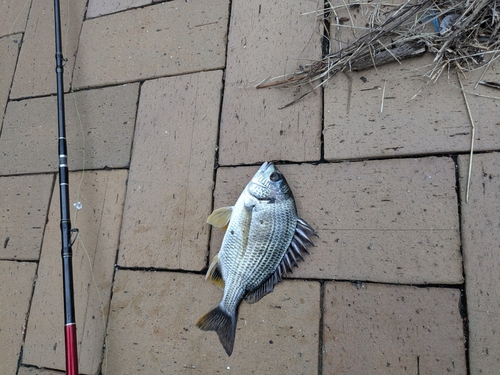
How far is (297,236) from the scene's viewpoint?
2227 mm

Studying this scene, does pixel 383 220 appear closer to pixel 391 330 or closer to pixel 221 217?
pixel 391 330

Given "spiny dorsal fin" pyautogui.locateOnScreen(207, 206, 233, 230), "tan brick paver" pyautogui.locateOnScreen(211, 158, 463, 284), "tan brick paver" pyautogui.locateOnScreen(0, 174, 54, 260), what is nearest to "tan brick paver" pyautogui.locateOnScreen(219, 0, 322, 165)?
"tan brick paver" pyautogui.locateOnScreen(211, 158, 463, 284)

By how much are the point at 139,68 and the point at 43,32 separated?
1.22 metres

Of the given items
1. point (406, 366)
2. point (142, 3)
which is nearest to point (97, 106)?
point (142, 3)

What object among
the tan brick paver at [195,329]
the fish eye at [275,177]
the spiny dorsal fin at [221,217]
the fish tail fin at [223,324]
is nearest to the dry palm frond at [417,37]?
the fish eye at [275,177]

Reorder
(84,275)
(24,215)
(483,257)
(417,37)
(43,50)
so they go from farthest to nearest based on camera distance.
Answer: (43,50) < (24,215) < (84,275) < (417,37) < (483,257)

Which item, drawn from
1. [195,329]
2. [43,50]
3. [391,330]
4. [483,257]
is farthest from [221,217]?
[43,50]

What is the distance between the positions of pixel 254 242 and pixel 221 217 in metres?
0.27

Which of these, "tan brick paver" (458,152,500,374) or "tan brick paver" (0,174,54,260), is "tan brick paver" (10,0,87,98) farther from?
"tan brick paver" (458,152,500,374)

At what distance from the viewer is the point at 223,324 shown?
7.27 ft

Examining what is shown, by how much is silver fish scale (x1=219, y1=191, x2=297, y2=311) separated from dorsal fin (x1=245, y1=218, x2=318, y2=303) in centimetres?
3

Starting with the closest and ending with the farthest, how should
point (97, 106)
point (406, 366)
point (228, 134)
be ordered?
1. point (406, 366)
2. point (228, 134)
3. point (97, 106)

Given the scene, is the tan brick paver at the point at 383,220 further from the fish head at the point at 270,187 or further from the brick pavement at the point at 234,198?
the fish head at the point at 270,187

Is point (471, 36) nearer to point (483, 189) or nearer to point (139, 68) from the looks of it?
point (483, 189)
